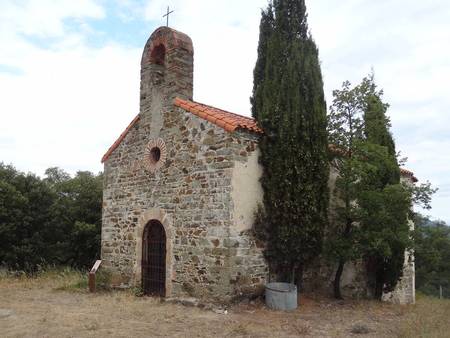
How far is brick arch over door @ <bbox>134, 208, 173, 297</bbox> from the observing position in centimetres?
1031

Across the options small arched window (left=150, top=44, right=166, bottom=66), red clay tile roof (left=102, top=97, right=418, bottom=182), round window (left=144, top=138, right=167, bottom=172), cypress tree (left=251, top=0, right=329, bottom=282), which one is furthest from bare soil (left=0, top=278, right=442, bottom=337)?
small arched window (left=150, top=44, right=166, bottom=66)

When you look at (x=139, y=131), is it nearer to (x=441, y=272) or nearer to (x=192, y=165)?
(x=192, y=165)

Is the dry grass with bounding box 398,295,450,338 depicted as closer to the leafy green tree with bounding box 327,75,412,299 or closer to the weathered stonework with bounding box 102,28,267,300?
the leafy green tree with bounding box 327,75,412,299

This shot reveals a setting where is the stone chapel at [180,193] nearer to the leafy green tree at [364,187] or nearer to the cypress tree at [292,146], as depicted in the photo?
the cypress tree at [292,146]

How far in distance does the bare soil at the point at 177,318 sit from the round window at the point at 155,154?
11.2 feet

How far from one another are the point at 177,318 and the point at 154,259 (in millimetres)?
3244

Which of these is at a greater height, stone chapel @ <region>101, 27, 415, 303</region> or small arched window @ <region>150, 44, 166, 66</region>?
small arched window @ <region>150, 44, 166, 66</region>

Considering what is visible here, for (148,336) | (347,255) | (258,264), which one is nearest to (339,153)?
(347,255)

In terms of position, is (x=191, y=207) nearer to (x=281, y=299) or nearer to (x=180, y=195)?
(x=180, y=195)

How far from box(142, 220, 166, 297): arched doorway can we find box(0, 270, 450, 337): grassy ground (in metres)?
0.49

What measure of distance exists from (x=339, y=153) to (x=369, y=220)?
6.12ft

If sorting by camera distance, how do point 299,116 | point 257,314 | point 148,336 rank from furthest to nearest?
point 299,116 < point 257,314 < point 148,336

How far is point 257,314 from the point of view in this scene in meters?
8.48

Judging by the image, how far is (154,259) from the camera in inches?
436
